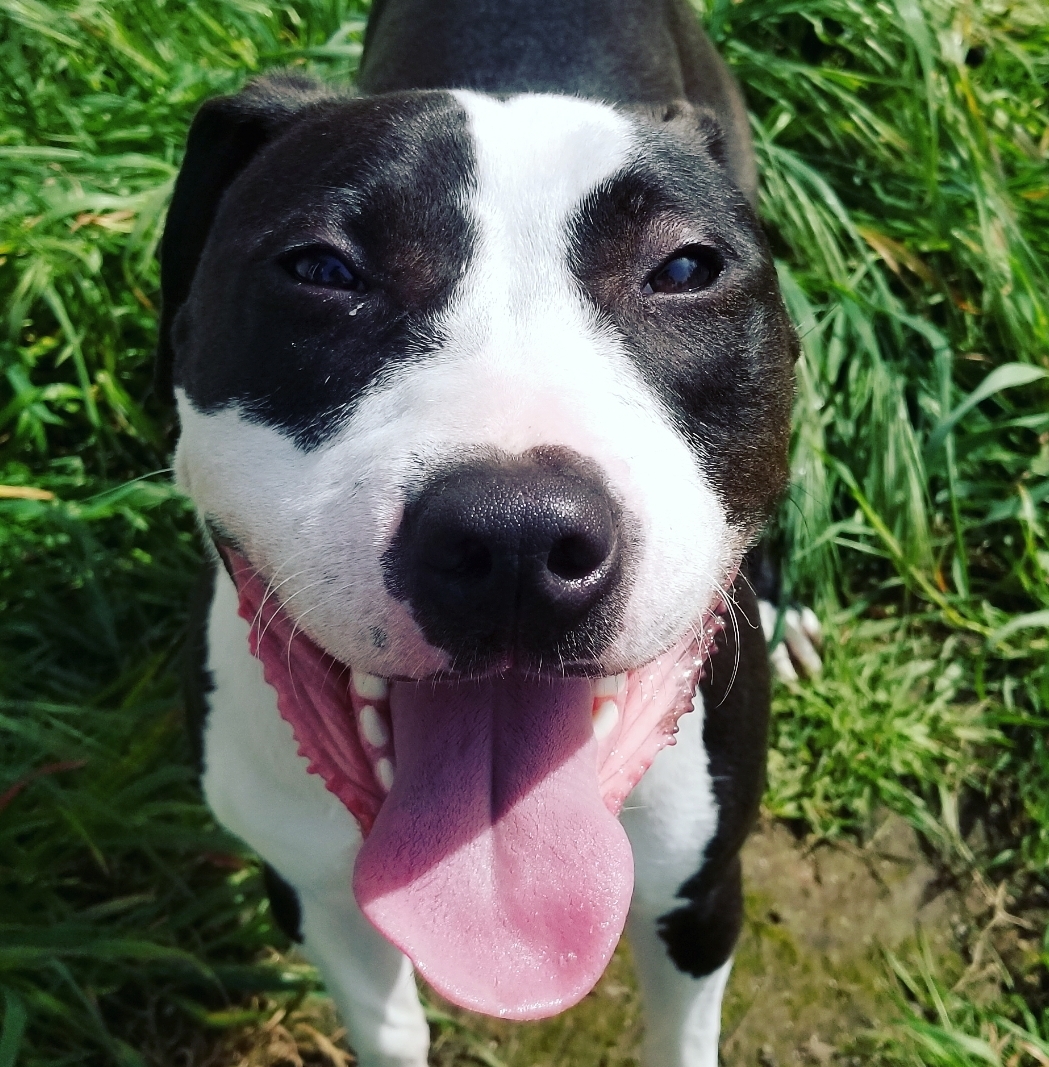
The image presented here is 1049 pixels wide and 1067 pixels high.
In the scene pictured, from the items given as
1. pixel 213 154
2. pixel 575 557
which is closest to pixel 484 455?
pixel 575 557

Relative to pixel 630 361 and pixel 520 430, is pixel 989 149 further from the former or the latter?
pixel 520 430

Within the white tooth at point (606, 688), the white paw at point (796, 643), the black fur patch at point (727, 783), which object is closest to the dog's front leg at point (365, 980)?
the black fur patch at point (727, 783)

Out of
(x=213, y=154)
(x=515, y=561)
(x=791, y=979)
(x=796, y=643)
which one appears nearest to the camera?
(x=515, y=561)

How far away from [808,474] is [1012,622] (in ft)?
1.96

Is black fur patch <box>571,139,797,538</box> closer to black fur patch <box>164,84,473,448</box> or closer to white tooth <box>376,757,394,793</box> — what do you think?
black fur patch <box>164,84,473,448</box>

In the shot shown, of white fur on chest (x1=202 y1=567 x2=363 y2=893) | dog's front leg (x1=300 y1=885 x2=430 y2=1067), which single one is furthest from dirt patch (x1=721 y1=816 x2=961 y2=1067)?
white fur on chest (x1=202 y1=567 x2=363 y2=893)

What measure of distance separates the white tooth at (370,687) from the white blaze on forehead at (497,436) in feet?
0.50

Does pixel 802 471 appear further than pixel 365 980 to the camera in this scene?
Yes

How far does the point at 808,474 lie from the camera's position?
2742 mm

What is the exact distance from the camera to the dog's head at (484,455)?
1218 millimetres

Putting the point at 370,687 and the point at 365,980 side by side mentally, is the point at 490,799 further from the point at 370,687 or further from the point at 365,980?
the point at 365,980

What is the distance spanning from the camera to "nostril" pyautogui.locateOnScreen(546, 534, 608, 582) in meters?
1.15

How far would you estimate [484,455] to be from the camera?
1.16 metres

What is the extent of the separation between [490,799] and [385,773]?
0.46 ft
